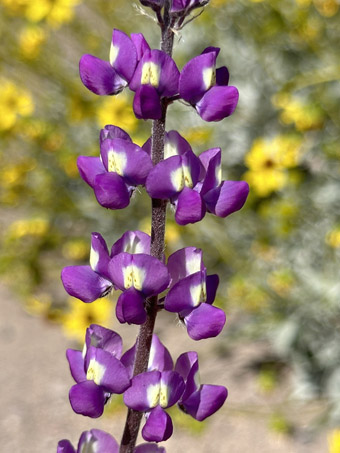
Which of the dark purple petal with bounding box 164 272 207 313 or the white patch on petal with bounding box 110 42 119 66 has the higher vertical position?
the white patch on petal with bounding box 110 42 119 66

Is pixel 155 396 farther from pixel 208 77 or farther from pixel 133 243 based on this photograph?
pixel 208 77

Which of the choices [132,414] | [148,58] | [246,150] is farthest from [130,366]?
[246,150]

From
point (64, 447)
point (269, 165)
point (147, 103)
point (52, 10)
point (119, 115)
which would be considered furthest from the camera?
point (52, 10)

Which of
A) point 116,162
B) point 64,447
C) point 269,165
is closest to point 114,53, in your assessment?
point 116,162

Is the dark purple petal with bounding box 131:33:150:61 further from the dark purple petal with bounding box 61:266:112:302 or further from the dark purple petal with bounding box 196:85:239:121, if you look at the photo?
the dark purple petal with bounding box 61:266:112:302

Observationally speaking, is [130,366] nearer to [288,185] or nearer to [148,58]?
[148,58]

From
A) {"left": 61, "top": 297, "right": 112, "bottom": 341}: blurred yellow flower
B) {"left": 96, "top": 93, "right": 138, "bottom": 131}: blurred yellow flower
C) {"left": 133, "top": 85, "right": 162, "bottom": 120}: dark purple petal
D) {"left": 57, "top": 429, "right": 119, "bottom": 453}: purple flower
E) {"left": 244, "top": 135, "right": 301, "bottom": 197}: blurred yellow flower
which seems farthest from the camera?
{"left": 96, "top": 93, "right": 138, "bottom": 131}: blurred yellow flower

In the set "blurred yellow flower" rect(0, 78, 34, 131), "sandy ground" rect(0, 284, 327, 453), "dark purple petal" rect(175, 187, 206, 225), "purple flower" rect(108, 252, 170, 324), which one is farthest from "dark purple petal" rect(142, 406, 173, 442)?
"blurred yellow flower" rect(0, 78, 34, 131)
